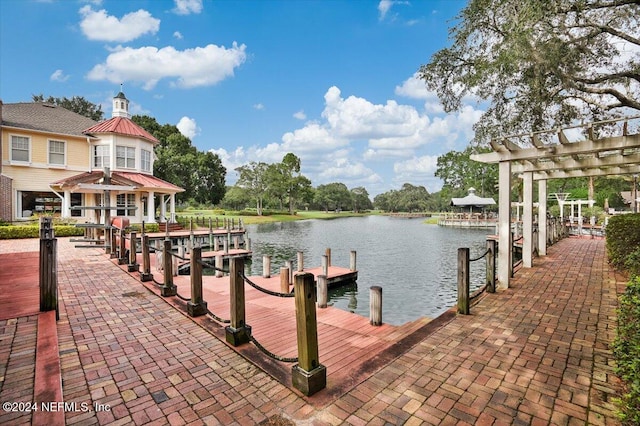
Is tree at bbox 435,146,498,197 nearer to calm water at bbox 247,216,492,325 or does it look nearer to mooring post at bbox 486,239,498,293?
calm water at bbox 247,216,492,325

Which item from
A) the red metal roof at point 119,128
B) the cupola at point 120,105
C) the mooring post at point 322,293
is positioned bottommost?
the mooring post at point 322,293

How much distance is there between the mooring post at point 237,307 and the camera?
3.74 meters

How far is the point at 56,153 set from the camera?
1903cm

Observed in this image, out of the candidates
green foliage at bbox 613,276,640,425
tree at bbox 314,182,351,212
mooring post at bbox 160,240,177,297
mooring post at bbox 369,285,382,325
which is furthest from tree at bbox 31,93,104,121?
tree at bbox 314,182,351,212

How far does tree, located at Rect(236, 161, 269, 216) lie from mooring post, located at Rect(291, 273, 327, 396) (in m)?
50.3

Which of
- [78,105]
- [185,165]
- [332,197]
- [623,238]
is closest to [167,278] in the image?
[623,238]

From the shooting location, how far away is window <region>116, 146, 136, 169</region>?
20484 millimetres

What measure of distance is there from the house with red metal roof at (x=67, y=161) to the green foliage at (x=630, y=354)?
62.2 feet

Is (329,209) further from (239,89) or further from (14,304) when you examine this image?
(14,304)

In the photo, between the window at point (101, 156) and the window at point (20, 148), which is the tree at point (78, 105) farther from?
the window at point (20, 148)

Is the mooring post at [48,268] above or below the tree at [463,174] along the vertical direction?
below

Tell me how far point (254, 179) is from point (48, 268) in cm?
4847

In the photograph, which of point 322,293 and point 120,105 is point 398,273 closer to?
point 322,293

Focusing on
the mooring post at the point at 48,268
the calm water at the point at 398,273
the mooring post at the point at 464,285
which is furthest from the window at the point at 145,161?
the mooring post at the point at 464,285
